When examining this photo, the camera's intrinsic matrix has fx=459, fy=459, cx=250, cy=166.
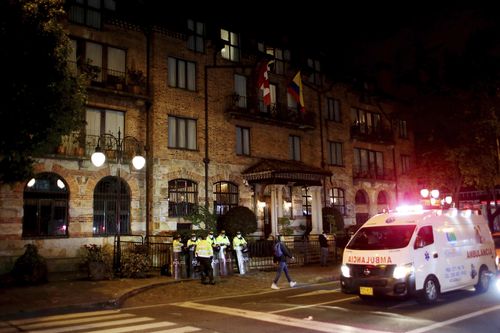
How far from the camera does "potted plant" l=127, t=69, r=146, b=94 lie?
847 inches

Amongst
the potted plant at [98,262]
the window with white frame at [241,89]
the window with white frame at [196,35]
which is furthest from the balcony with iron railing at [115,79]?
the potted plant at [98,262]

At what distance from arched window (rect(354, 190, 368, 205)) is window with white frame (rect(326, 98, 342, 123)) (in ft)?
17.8

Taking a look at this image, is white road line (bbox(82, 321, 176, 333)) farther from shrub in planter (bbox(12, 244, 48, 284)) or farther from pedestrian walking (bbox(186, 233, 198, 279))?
shrub in planter (bbox(12, 244, 48, 284))

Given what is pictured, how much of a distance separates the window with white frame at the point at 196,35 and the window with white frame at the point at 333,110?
10.6 metres

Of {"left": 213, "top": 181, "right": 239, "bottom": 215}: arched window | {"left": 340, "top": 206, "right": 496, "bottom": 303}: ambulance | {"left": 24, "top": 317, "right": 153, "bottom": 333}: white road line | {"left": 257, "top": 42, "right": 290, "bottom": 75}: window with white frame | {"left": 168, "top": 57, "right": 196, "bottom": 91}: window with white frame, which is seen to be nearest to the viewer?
{"left": 24, "top": 317, "right": 153, "bottom": 333}: white road line

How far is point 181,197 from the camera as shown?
23016 millimetres

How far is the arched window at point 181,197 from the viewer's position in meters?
22.6

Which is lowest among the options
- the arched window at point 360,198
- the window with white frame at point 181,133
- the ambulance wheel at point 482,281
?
the ambulance wheel at point 482,281

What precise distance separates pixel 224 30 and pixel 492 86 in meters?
14.9

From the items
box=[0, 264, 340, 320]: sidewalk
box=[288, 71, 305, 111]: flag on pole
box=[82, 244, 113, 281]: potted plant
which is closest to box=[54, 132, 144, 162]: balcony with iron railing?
box=[82, 244, 113, 281]: potted plant

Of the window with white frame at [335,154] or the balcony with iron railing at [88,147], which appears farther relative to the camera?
the window with white frame at [335,154]

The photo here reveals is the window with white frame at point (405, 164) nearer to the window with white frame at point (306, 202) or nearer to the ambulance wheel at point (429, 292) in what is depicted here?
the window with white frame at point (306, 202)

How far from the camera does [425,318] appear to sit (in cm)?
918

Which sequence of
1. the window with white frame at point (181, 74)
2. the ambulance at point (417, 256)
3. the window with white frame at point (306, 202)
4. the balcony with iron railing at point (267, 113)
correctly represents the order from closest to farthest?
1. the ambulance at point (417, 256)
2. the window with white frame at point (181, 74)
3. the balcony with iron railing at point (267, 113)
4. the window with white frame at point (306, 202)
